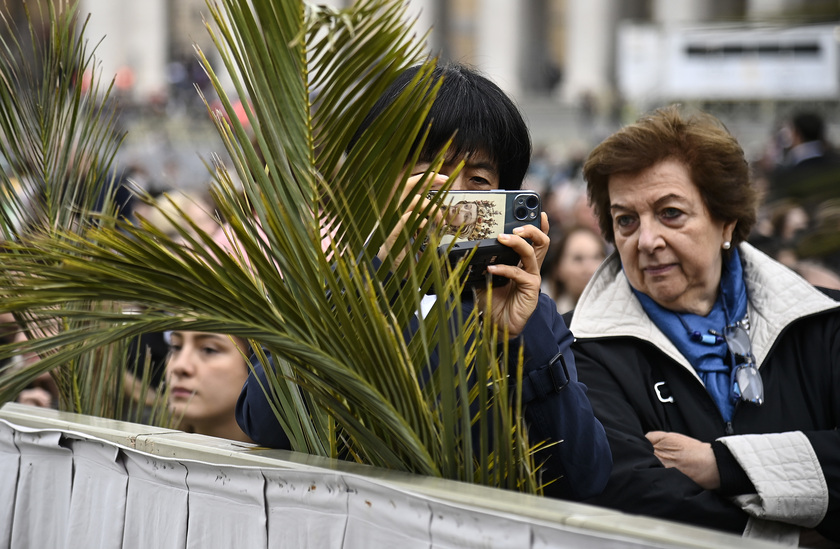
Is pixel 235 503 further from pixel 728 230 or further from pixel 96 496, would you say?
pixel 728 230

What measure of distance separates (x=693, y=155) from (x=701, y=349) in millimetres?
572

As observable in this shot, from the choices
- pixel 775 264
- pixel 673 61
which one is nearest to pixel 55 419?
pixel 775 264

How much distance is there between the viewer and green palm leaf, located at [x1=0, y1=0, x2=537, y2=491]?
1.76 meters

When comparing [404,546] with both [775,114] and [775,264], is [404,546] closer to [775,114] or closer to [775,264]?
[775,264]

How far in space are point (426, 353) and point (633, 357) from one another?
117cm

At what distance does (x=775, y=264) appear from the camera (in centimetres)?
304

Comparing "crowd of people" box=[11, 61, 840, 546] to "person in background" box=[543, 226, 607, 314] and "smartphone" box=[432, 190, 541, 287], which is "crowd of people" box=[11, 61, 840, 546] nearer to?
"smartphone" box=[432, 190, 541, 287]

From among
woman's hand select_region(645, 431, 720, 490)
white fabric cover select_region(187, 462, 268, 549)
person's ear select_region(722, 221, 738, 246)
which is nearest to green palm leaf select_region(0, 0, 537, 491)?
white fabric cover select_region(187, 462, 268, 549)

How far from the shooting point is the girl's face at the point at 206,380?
3.40 metres

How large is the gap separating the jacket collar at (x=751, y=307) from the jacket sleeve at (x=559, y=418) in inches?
29.2

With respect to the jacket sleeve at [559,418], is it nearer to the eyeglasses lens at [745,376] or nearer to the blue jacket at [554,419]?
the blue jacket at [554,419]

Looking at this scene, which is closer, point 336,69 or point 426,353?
point 426,353

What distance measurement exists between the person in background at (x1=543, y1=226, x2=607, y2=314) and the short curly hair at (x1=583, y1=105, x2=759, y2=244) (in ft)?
8.76

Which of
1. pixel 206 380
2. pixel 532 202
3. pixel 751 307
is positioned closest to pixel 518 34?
pixel 206 380
